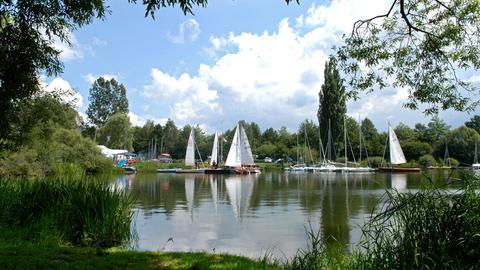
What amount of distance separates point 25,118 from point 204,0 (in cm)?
902

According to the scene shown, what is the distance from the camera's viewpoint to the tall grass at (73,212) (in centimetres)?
1137

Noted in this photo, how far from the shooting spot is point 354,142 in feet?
296

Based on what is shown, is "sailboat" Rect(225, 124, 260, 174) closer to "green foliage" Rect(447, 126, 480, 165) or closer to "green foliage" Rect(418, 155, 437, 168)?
"green foliage" Rect(418, 155, 437, 168)

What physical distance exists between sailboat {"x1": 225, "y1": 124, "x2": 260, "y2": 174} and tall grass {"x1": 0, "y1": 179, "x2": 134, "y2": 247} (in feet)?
190

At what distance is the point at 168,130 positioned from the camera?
124 m

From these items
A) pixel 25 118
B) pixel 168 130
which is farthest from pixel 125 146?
pixel 25 118

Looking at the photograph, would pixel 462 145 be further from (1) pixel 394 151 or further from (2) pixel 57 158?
(2) pixel 57 158

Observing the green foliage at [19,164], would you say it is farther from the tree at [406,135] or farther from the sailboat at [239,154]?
the tree at [406,135]

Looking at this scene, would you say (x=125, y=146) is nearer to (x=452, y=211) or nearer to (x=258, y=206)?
(x=258, y=206)

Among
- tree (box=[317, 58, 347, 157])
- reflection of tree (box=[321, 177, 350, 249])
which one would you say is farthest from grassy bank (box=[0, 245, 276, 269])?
tree (box=[317, 58, 347, 157])

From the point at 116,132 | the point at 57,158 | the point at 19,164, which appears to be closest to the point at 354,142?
the point at 116,132

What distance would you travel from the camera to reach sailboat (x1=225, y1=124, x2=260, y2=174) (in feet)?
234

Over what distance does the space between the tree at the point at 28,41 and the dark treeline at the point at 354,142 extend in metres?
63.7

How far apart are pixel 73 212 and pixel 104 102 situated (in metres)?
A: 88.8
